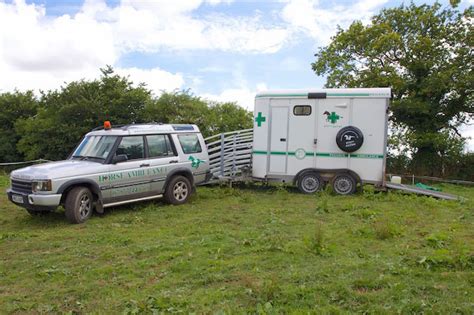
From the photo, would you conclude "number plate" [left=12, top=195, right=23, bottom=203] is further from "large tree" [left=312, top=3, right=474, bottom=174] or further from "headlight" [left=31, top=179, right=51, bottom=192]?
"large tree" [left=312, top=3, right=474, bottom=174]

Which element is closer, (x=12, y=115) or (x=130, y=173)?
(x=130, y=173)

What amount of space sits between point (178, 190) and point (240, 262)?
4848mm

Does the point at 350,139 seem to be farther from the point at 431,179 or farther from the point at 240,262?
the point at 431,179

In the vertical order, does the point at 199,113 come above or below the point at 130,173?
above

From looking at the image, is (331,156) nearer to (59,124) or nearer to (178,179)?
(178,179)

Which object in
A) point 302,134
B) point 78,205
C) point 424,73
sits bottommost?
point 78,205

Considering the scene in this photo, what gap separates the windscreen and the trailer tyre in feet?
18.9

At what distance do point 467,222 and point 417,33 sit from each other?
49.8 feet

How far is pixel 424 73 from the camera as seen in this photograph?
64.2ft

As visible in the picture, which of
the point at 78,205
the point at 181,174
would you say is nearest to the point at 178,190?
the point at 181,174

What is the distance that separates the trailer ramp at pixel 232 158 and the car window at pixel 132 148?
136 inches

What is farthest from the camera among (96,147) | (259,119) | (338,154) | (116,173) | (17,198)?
(259,119)

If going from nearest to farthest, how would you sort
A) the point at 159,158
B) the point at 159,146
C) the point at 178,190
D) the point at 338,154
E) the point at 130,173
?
the point at 130,173, the point at 159,158, the point at 159,146, the point at 178,190, the point at 338,154

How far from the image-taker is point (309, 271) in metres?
4.59
